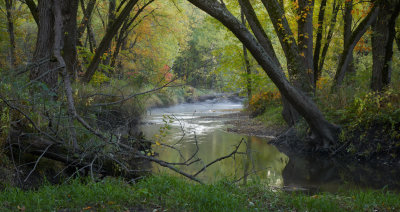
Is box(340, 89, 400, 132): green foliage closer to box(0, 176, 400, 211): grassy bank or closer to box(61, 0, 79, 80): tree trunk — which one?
box(0, 176, 400, 211): grassy bank

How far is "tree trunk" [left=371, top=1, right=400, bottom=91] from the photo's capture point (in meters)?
8.60

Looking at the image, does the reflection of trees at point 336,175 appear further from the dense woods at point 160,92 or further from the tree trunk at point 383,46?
the tree trunk at point 383,46

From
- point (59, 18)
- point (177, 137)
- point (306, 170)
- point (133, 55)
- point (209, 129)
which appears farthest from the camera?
point (133, 55)

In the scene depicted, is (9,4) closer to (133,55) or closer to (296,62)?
(133,55)

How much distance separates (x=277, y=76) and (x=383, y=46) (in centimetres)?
310

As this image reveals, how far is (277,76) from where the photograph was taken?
822 cm

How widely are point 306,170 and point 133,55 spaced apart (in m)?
13.6

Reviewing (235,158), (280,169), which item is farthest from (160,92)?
(280,169)

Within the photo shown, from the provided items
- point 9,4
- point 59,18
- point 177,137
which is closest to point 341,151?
point 177,137

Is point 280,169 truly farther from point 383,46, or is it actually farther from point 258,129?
point 258,129

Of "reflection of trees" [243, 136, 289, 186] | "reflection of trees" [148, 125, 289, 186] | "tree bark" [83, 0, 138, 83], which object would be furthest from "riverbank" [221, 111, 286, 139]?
"tree bark" [83, 0, 138, 83]

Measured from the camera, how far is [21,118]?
16.7 ft

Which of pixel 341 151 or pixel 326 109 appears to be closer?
pixel 341 151

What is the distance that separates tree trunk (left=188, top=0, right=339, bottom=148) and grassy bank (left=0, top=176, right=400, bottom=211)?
12.9ft
